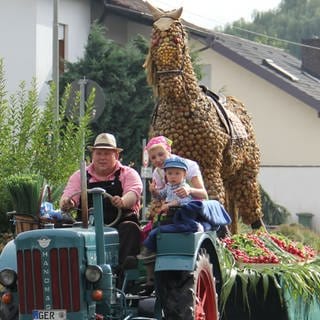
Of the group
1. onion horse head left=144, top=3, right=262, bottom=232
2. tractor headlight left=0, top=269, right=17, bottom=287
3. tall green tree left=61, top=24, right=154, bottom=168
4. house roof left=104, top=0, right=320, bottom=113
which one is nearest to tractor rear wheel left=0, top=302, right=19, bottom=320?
tractor headlight left=0, top=269, right=17, bottom=287

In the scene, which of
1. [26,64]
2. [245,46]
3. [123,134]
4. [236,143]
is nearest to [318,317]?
[236,143]

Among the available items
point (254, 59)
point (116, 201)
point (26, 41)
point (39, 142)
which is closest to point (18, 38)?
point (26, 41)

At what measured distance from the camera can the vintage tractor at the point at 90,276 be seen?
27.2 ft

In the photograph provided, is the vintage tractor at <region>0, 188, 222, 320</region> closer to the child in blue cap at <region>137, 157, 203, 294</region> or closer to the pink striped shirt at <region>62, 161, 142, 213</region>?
the child in blue cap at <region>137, 157, 203, 294</region>

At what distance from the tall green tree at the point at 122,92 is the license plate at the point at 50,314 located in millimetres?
16230

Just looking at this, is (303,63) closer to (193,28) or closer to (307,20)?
(193,28)

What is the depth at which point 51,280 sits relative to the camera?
8.30 metres

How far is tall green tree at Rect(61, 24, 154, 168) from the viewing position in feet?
81.2

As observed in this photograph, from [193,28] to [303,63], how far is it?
1102cm

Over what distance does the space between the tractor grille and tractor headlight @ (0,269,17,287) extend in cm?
20

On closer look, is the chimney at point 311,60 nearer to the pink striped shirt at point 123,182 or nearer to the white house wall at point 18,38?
the white house wall at point 18,38

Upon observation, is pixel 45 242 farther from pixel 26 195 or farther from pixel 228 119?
pixel 228 119

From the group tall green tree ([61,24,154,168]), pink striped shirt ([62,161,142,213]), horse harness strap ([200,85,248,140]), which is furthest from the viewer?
tall green tree ([61,24,154,168])

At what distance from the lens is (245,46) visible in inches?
1561
